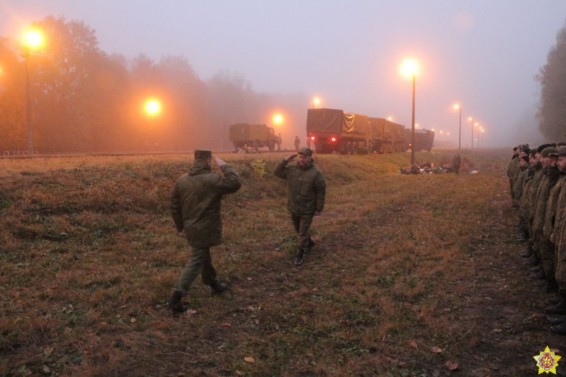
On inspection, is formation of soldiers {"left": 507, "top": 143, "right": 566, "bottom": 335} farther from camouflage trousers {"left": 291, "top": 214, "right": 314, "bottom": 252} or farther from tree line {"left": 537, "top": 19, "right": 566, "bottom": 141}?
tree line {"left": 537, "top": 19, "right": 566, "bottom": 141}

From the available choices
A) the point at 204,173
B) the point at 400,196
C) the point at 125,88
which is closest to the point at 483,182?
the point at 400,196

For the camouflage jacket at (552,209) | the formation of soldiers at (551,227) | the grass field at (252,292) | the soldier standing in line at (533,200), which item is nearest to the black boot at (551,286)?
the formation of soldiers at (551,227)

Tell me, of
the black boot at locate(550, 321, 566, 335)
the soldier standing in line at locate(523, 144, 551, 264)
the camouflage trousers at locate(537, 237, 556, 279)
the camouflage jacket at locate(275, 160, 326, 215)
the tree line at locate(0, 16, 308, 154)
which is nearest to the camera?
the black boot at locate(550, 321, 566, 335)

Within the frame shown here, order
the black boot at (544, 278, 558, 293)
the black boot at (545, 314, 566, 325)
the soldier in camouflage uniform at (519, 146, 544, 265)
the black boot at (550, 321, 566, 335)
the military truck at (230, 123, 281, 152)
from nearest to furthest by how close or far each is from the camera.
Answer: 1. the black boot at (550, 321, 566, 335)
2. the black boot at (545, 314, 566, 325)
3. the black boot at (544, 278, 558, 293)
4. the soldier in camouflage uniform at (519, 146, 544, 265)
5. the military truck at (230, 123, 281, 152)

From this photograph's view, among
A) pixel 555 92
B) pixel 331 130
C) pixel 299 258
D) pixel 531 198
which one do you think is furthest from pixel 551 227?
pixel 555 92

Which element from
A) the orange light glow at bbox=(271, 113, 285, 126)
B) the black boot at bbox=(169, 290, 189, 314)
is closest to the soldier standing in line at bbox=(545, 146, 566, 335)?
the black boot at bbox=(169, 290, 189, 314)

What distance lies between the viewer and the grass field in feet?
15.4

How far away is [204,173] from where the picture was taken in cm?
594

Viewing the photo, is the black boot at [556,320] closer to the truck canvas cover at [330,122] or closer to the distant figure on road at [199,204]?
the distant figure on road at [199,204]

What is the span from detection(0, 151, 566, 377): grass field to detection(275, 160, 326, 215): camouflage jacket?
3.57 feet

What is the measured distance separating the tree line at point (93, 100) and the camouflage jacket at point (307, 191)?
72.4ft

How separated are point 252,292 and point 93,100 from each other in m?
37.3

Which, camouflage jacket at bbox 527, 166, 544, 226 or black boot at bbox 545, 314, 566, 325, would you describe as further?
camouflage jacket at bbox 527, 166, 544, 226

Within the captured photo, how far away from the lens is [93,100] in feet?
127
